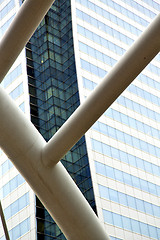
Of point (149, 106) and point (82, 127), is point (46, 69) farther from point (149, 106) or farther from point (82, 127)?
point (82, 127)

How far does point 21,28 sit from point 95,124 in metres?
40.8

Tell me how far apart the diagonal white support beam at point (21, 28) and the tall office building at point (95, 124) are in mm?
36897

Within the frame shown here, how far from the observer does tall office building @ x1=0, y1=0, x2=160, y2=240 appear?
44.4 m

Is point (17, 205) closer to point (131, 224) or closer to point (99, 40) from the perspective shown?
point (131, 224)

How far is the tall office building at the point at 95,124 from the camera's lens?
146ft

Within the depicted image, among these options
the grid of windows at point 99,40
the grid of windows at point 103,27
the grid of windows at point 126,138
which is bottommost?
the grid of windows at point 126,138

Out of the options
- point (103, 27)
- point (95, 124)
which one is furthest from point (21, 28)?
point (103, 27)

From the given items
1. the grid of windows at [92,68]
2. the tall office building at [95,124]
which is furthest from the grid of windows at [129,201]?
the grid of windows at [92,68]

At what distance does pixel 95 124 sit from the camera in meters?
47.2

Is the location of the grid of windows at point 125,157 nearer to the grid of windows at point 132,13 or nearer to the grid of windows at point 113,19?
the grid of windows at point 113,19

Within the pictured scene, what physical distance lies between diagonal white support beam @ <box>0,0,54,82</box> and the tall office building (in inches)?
1453

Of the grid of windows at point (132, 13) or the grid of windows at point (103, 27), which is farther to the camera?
the grid of windows at point (132, 13)

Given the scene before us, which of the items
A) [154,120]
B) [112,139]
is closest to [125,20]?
[154,120]

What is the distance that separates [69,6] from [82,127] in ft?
159
